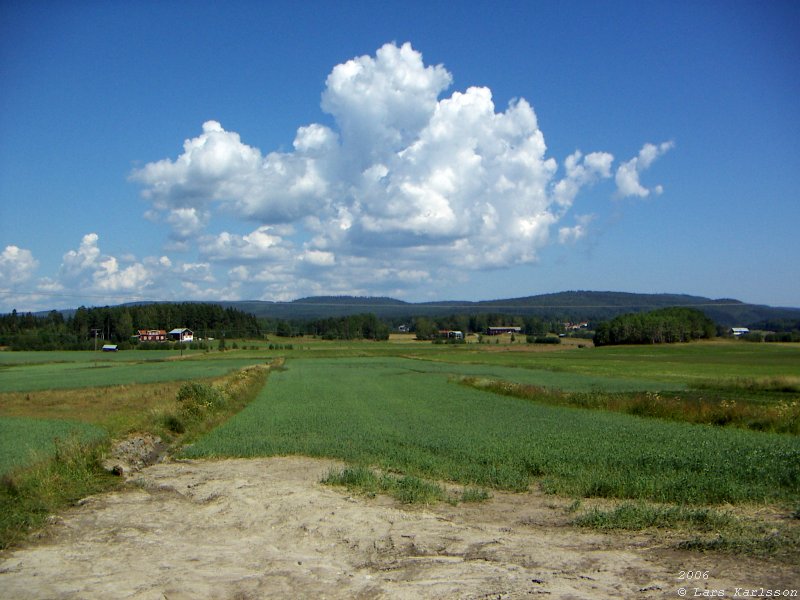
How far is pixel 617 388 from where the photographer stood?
144 feet

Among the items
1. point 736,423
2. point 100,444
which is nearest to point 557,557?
point 100,444

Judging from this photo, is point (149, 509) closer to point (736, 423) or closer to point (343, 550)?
point (343, 550)

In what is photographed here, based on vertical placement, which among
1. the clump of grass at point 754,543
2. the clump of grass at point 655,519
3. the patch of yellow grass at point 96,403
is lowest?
the patch of yellow grass at point 96,403

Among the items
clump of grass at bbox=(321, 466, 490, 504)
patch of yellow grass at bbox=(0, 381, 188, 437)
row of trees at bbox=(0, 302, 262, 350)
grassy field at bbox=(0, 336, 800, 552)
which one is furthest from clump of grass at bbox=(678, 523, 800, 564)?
row of trees at bbox=(0, 302, 262, 350)

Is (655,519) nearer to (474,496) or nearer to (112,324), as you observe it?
(474,496)

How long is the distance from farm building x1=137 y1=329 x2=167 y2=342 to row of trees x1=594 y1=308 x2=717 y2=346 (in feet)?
306

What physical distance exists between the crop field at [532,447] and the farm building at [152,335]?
113 m

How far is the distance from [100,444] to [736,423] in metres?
23.3

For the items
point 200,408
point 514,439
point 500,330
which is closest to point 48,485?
point 514,439

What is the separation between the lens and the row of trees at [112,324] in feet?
401

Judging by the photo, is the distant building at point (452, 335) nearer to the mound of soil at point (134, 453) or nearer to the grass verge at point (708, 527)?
the mound of soil at point (134, 453)

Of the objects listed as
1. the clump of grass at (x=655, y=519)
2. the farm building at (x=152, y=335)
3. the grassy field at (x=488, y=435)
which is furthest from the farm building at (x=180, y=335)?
the clump of grass at (x=655, y=519)

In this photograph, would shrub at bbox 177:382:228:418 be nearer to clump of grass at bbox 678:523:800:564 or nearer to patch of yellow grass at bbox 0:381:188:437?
patch of yellow grass at bbox 0:381:188:437

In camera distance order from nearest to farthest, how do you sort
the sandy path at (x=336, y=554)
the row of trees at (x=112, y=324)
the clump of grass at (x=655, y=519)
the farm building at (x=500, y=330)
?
the sandy path at (x=336, y=554) → the clump of grass at (x=655, y=519) → the row of trees at (x=112, y=324) → the farm building at (x=500, y=330)
